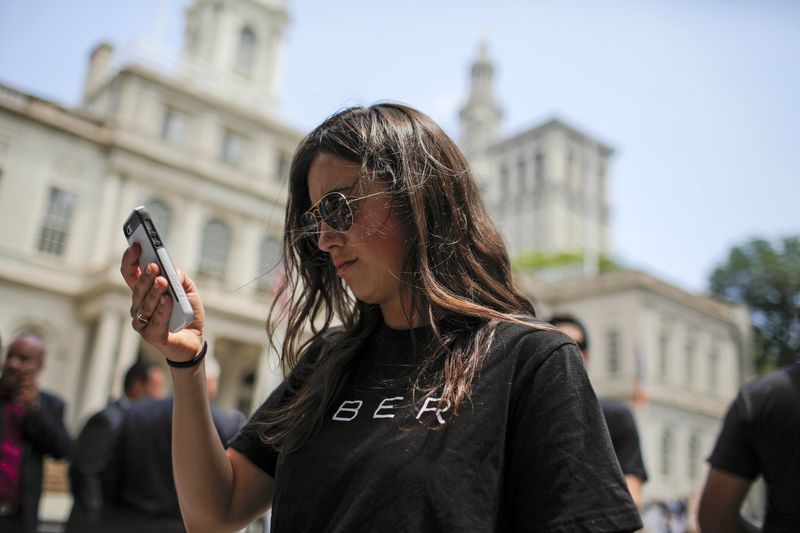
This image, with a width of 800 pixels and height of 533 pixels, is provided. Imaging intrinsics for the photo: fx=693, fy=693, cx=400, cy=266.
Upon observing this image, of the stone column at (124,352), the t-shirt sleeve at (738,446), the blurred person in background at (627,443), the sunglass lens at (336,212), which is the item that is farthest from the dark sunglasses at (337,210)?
the stone column at (124,352)

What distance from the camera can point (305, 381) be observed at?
191 cm

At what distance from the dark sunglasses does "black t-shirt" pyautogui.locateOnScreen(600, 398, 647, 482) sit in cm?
256

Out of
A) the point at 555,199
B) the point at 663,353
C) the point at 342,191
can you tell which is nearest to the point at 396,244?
the point at 342,191

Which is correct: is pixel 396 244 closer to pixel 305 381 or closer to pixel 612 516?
pixel 305 381

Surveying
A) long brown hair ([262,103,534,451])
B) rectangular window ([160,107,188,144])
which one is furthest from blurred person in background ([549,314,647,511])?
rectangular window ([160,107,188,144])

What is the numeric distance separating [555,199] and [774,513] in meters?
85.0

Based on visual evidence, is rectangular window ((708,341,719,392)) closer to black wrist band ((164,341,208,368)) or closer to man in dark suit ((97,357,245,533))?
man in dark suit ((97,357,245,533))

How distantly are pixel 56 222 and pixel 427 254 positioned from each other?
2642cm

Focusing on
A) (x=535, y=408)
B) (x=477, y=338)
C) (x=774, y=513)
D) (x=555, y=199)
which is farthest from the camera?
(x=555, y=199)

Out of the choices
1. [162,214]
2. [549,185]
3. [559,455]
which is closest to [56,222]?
[162,214]

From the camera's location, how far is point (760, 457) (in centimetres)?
261

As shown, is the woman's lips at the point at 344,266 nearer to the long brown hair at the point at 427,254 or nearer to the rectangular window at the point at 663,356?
the long brown hair at the point at 427,254

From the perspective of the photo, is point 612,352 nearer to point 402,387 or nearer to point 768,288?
point 768,288

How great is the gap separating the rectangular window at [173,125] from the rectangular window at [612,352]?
22.6 m
